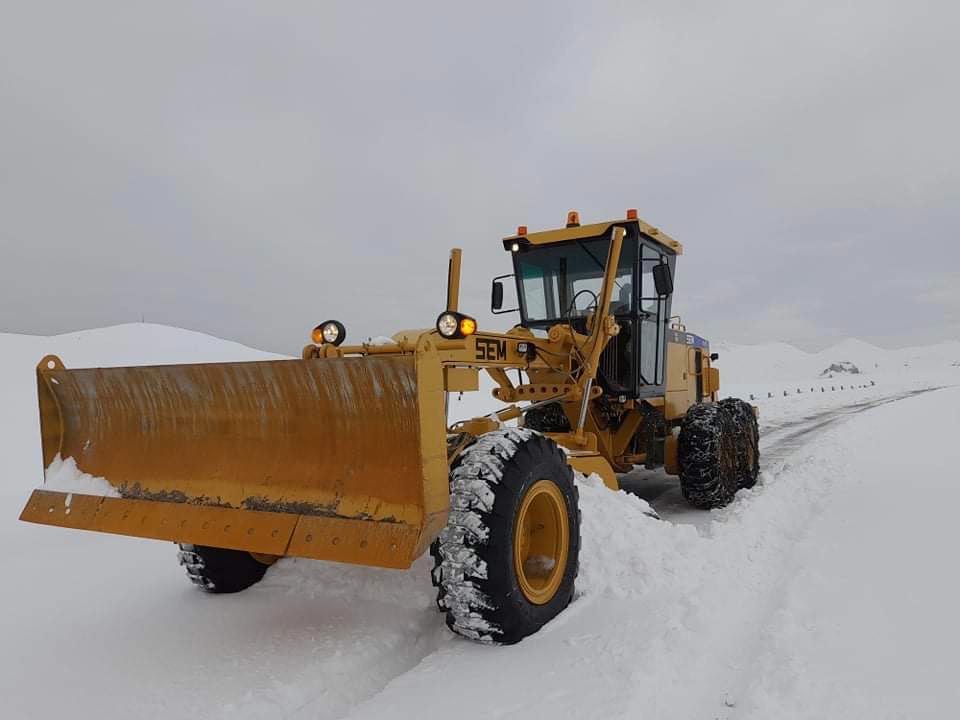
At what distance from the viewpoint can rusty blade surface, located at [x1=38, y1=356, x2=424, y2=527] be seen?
288cm

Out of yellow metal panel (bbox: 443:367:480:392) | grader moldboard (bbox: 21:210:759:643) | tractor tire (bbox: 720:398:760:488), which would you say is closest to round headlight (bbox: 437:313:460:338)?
grader moldboard (bbox: 21:210:759:643)

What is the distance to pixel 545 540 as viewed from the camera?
3.45 meters

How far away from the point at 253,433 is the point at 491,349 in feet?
5.79

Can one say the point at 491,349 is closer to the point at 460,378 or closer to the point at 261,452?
the point at 460,378

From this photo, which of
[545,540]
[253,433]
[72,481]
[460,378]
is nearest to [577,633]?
[545,540]

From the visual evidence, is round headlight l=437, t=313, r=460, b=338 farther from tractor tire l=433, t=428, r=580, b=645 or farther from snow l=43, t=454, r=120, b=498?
snow l=43, t=454, r=120, b=498

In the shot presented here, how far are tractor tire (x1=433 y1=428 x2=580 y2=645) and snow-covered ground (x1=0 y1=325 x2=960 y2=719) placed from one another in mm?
132

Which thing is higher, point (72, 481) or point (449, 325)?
point (449, 325)

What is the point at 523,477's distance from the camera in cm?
308

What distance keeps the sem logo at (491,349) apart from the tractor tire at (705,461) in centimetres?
255

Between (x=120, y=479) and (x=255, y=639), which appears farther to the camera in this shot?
(x=120, y=479)

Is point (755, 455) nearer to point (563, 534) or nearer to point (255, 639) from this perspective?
point (563, 534)

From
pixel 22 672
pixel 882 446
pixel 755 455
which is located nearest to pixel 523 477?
pixel 22 672

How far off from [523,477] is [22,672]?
2.54 meters
